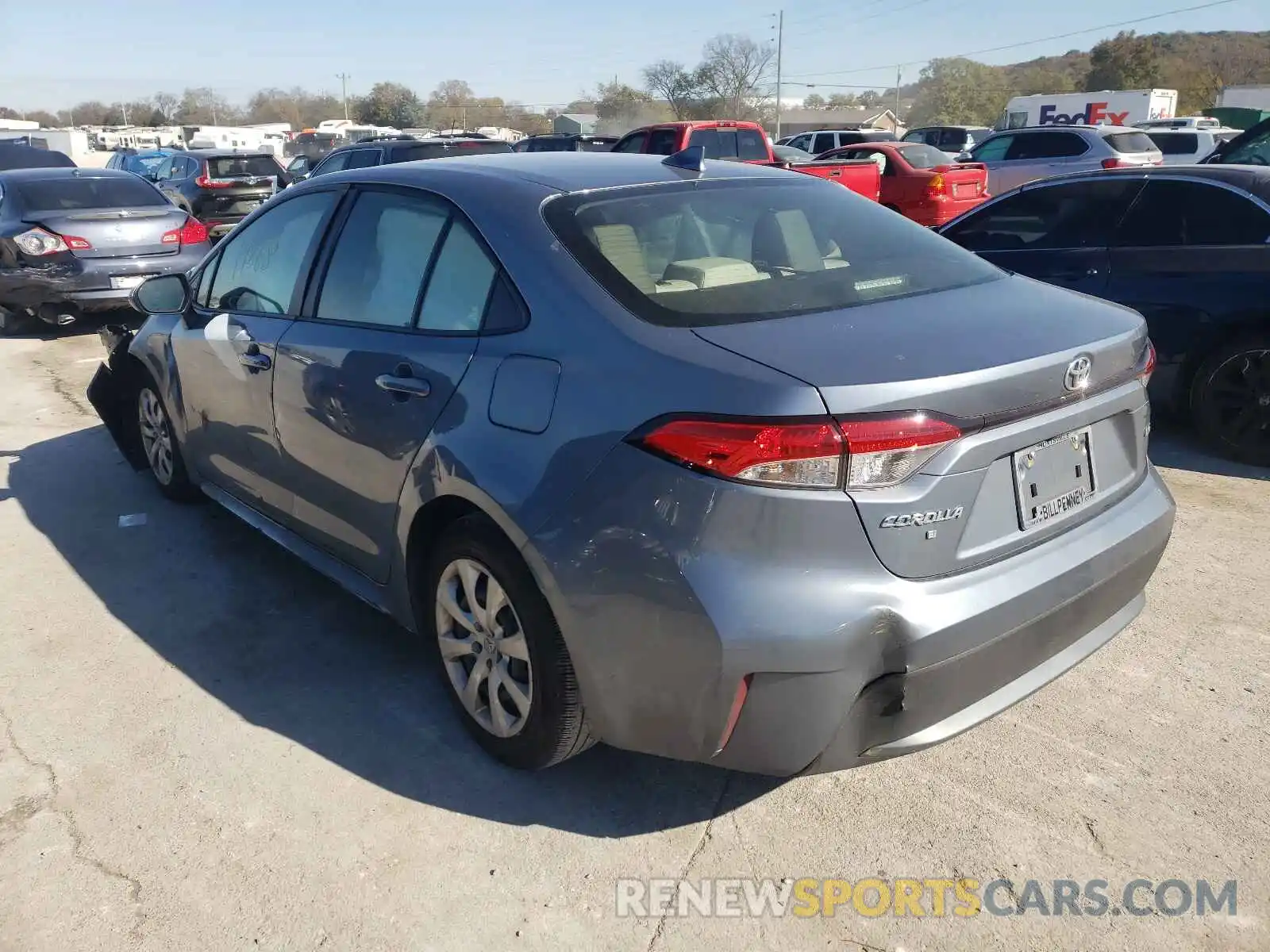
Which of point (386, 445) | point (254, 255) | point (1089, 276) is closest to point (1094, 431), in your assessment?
point (386, 445)

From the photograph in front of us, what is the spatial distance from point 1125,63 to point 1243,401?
71844 millimetres

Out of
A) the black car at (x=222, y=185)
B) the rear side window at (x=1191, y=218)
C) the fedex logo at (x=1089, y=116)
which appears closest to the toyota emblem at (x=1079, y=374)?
the rear side window at (x=1191, y=218)

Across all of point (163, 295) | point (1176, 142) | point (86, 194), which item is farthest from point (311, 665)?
point (1176, 142)

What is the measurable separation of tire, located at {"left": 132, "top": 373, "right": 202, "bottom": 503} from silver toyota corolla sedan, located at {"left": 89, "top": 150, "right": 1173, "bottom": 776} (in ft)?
5.39

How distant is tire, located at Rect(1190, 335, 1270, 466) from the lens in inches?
204

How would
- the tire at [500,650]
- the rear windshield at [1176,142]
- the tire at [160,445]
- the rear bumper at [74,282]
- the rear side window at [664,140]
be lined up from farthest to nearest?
the rear windshield at [1176,142]
the rear side window at [664,140]
the rear bumper at [74,282]
the tire at [160,445]
the tire at [500,650]

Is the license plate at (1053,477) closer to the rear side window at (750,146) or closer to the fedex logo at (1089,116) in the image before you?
the rear side window at (750,146)

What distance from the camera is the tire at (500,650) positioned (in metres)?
2.59

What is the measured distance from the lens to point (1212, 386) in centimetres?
534

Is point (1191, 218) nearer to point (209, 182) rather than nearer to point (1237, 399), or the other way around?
point (1237, 399)

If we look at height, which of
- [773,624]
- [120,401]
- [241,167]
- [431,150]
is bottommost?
[120,401]

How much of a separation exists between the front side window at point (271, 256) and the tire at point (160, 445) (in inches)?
32.2

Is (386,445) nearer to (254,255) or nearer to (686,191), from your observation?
(686,191)

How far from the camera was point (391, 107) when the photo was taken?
8869 centimetres
